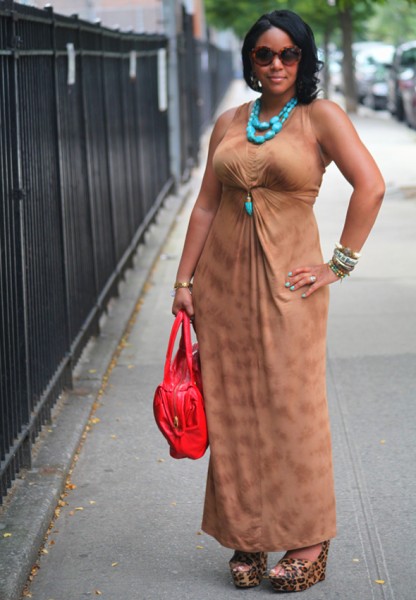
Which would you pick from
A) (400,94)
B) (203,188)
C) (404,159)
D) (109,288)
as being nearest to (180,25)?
(404,159)

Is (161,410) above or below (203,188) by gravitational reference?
below

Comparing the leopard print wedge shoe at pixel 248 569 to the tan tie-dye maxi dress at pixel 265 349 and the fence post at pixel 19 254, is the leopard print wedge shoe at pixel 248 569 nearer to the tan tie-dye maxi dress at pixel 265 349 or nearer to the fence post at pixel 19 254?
the tan tie-dye maxi dress at pixel 265 349

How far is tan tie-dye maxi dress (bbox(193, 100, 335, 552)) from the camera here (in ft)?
13.6

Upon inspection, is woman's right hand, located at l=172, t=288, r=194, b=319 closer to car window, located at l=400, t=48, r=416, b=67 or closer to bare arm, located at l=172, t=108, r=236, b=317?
bare arm, located at l=172, t=108, r=236, b=317

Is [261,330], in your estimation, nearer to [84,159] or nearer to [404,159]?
[84,159]

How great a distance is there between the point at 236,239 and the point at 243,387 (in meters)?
0.50

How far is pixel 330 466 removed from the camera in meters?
4.41

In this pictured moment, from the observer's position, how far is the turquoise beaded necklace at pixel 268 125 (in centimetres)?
412

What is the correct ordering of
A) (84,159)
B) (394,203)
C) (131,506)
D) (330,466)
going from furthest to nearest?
(394,203) < (84,159) < (131,506) < (330,466)

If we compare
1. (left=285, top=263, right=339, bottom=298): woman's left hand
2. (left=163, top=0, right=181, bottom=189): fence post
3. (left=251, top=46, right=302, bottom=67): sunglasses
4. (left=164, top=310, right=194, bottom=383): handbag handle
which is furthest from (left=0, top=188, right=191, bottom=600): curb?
(left=163, top=0, right=181, bottom=189): fence post

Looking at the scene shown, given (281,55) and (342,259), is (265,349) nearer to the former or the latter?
(342,259)

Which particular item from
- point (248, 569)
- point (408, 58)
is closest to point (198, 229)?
point (248, 569)

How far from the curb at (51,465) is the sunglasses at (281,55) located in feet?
6.33

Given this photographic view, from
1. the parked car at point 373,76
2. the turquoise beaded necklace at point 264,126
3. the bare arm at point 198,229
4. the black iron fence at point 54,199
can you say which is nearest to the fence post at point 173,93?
the black iron fence at point 54,199
